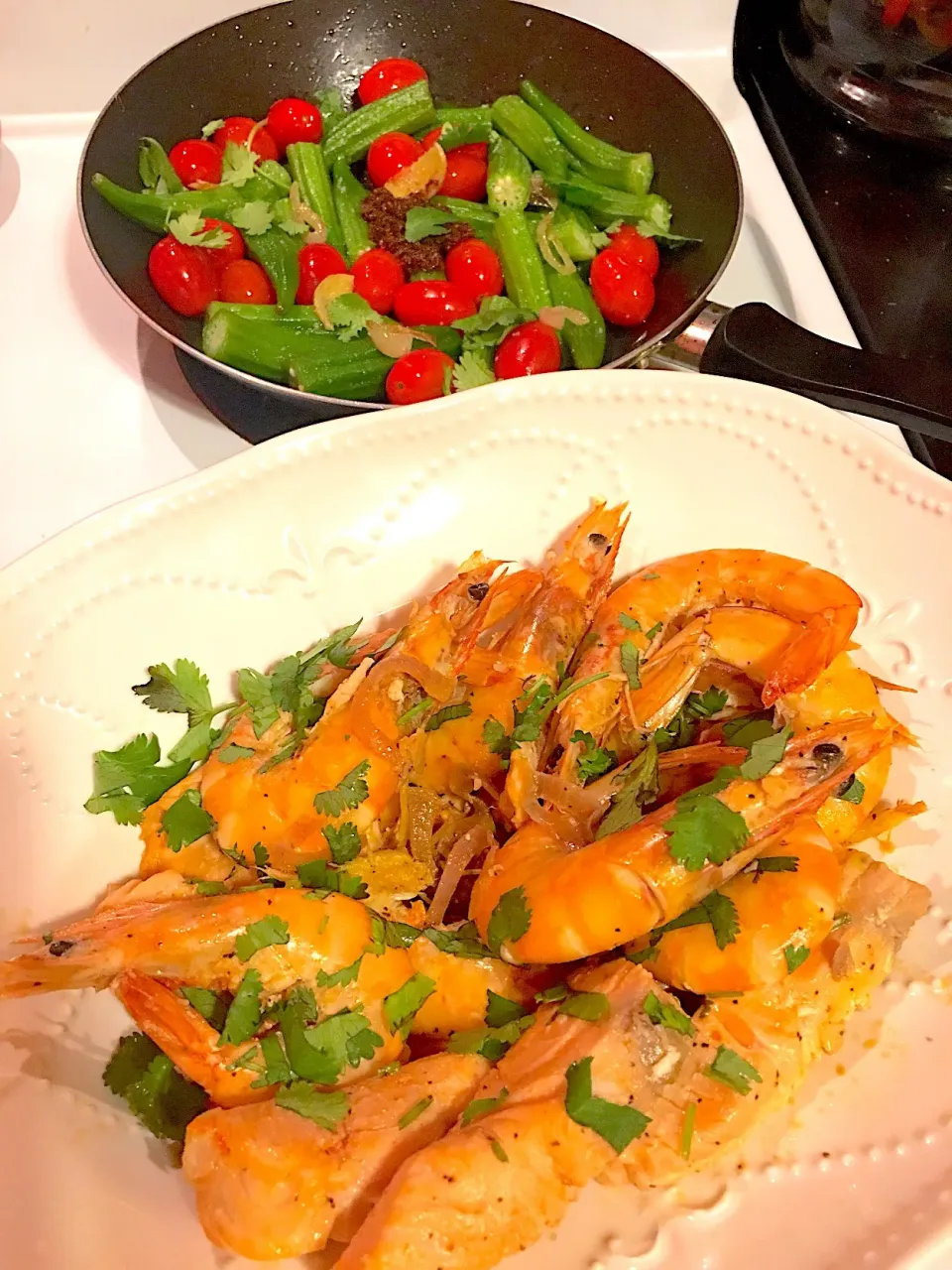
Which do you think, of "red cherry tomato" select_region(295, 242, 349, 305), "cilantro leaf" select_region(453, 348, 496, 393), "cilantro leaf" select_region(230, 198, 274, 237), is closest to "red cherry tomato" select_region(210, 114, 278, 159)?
"cilantro leaf" select_region(230, 198, 274, 237)

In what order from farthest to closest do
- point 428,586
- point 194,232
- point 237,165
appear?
1. point 237,165
2. point 194,232
3. point 428,586

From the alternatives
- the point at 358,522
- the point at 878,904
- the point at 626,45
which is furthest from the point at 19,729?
the point at 626,45

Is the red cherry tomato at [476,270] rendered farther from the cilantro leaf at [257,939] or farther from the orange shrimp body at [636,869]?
the cilantro leaf at [257,939]

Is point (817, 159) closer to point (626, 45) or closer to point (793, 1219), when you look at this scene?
point (626, 45)

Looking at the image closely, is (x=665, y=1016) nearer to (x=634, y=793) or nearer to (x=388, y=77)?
(x=634, y=793)

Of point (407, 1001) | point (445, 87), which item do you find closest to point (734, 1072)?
point (407, 1001)
